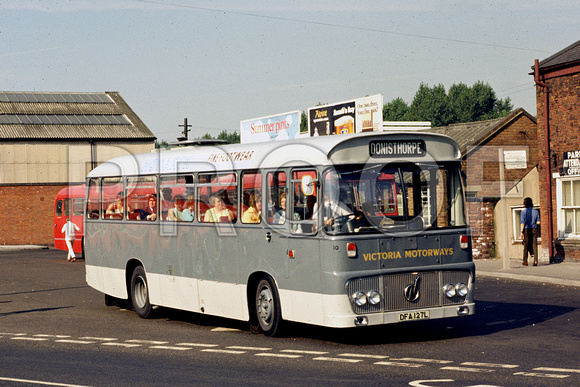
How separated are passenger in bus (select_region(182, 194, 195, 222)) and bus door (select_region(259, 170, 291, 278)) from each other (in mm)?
2063

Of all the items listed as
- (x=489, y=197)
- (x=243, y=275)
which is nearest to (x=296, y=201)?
(x=243, y=275)

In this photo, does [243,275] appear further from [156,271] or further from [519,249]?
[519,249]

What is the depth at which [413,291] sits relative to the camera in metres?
11.5

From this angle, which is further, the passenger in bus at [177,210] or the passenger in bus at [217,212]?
the passenger in bus at [177,210]

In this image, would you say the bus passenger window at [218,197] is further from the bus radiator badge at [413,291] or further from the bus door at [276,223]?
the bus radiator badge at [413,291]

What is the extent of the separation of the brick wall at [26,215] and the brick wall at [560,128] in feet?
108

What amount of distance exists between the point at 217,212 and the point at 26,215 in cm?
4010

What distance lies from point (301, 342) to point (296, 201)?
193cm

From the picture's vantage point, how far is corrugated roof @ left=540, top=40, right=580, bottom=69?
25.5 metres

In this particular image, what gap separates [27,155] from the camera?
52.9 metres

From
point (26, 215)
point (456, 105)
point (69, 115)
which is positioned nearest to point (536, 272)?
point (26, 215)

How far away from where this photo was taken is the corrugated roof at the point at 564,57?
83.6 ft

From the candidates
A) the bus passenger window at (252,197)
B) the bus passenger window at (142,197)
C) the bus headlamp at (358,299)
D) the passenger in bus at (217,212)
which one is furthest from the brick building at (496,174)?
the bus headlamp at (358,299)

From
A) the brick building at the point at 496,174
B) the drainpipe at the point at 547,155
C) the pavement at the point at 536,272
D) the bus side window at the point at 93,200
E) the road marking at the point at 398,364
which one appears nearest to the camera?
the road marking at the point at 398,364
